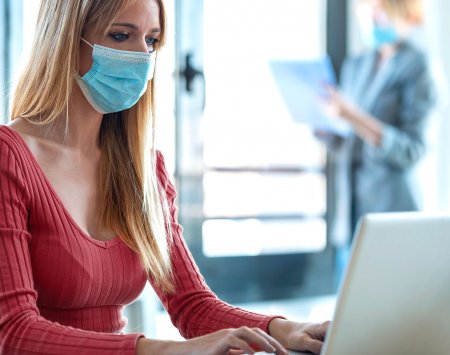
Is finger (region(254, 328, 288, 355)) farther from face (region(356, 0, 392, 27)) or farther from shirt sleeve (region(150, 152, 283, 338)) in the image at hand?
face (region(356, 0, 392, 27))

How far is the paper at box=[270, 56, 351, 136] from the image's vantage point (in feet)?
10.1

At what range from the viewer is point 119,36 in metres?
1.41

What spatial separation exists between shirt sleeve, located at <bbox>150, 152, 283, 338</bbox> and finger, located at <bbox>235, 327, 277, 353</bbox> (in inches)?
12.9

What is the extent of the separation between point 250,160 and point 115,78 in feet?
7.26

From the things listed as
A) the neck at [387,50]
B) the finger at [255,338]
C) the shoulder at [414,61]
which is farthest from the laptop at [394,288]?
the neck at [387,50]

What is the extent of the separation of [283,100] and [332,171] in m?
0.81

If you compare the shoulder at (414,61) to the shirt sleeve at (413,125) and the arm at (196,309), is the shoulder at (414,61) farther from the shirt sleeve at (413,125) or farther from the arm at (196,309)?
the arm at (196,309)

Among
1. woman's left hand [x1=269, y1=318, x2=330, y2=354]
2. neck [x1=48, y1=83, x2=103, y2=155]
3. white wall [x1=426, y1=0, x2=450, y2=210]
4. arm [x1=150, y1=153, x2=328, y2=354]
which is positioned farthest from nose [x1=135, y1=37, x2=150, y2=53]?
white wall [x1=426, y1=0, x2=450, y2=210]

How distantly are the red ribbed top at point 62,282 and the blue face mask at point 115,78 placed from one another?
182 millimetres

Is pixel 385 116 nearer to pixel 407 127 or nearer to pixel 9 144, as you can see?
pixel 407 127

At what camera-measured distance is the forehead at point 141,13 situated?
4.50ft

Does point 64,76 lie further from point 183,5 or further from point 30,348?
point 183,5

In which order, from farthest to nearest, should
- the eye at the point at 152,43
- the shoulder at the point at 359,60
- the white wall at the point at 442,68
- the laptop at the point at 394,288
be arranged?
the white wall at the point at 442,68, the shoulder at the point at 359,60, the eye at the point at 152,43, the laptop at the point at 394,288

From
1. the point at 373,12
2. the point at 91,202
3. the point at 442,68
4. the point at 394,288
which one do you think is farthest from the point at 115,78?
the point at 442,68
